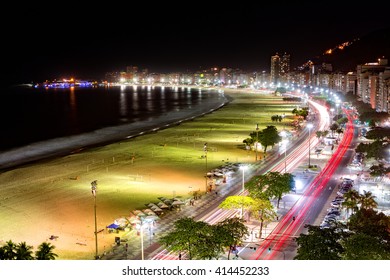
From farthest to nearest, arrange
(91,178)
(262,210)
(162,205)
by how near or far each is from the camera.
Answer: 1. (91,178)
2. (162,205)
3. (262,210)

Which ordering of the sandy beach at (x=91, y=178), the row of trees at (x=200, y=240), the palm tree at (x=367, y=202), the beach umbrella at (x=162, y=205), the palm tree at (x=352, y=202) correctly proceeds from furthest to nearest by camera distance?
the beach umbrella at (x=162, y=205) → the sandy beach at (x=91, y=178) → the palm tree at (x=352, y=202) → the palm tree at (x=367, y=202) → the row of trees at (x=200, y=240)

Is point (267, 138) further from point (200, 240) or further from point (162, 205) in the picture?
point (200, 240)

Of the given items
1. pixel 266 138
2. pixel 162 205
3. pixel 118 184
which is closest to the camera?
pixel 162 205

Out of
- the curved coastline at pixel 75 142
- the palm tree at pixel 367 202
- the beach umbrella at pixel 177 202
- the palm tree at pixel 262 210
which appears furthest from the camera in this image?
the curved coastline at pixel 75 142

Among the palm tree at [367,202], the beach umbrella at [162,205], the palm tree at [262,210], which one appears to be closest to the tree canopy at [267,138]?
the beach umbrella at [162,205]

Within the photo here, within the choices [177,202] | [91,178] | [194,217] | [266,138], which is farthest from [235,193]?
[266,138]

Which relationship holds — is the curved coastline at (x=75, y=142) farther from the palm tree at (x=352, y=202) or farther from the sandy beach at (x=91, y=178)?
the palm tree at (x=352, y=202)

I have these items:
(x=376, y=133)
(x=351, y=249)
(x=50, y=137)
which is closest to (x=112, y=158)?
(x=50, y=137)
